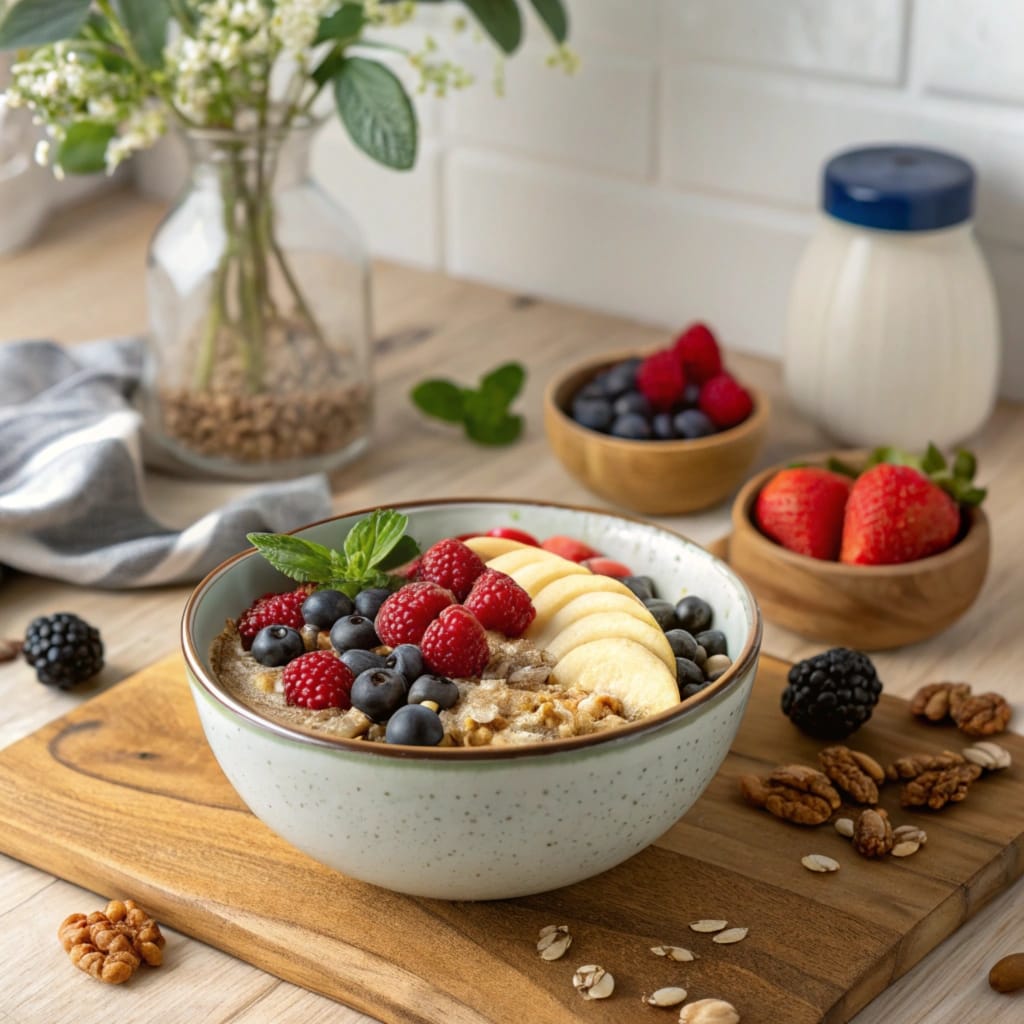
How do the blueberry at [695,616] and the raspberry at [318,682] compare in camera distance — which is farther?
the blueberry at [695,616]

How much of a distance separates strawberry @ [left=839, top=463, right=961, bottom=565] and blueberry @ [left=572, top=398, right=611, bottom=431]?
Result: 273mm

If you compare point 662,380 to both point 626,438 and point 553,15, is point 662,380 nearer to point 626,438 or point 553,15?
point 626,438

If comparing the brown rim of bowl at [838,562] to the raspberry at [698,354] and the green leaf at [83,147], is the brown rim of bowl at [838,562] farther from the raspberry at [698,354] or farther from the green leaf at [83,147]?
the green leaf at [83,147]

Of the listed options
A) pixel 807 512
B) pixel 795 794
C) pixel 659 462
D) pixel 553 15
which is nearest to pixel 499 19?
pixel 553 15

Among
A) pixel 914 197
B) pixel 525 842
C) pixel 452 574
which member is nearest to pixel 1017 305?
pixel 914 197

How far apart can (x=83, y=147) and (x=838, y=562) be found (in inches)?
28.3

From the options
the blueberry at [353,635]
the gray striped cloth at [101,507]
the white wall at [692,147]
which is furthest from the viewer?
the white wall at [692,147]

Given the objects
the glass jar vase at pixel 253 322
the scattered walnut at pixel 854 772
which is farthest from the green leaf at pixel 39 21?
the scattered walnut at pixel 854 772

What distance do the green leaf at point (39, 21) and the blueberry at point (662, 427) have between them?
554 millimetres

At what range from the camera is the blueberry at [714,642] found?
0.91m

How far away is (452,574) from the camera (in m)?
0.90

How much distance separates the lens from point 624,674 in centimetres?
84

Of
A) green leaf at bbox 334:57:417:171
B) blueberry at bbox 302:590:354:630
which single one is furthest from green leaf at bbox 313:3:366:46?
blueberry at bbox 302:590:354:630

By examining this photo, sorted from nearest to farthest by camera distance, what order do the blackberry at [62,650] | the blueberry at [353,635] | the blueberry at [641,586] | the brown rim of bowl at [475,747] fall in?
1. the brown rim of bowl at [475,747]
2. the blueberry at [353,635]
3. the blueberry at [641,586]
4. the blackberry at [62,650]
